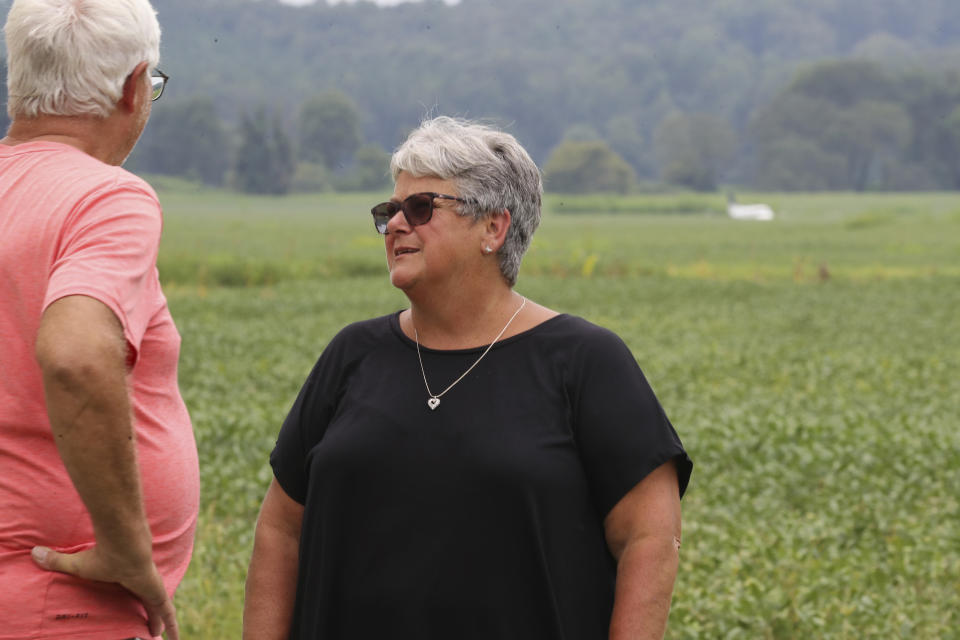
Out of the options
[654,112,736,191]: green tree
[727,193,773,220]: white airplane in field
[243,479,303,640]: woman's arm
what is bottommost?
[727,193,773,220]: white airplane in field

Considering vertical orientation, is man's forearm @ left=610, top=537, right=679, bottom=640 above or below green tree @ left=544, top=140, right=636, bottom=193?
above

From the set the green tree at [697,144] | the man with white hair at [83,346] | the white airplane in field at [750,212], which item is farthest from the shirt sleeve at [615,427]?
the green tree at [697,144]

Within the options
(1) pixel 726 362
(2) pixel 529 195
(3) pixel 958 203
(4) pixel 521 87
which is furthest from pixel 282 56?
(2) pixel 529 195

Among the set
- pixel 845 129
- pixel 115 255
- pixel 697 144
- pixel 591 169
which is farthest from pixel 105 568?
pixel 697 144

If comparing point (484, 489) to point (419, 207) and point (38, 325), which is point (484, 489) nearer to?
point (419, 207)

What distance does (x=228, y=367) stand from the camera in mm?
15852

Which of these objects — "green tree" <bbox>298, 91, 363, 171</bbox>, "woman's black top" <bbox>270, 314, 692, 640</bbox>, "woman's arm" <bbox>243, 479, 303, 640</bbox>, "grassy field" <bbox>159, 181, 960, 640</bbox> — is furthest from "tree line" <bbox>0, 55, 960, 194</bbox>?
"woman's black top" <bbox>270, 314, 692, 640</bbox>

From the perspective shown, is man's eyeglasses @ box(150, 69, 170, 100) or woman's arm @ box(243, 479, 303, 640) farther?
woman's arm @ box(243, 479, 303, 640)

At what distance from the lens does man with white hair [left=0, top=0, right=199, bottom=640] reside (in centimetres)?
206

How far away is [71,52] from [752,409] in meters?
11.1

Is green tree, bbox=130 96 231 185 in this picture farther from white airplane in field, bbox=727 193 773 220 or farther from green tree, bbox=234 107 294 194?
white airplane in field, bbox=727 193 773 220

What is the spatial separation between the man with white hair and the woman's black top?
0.33m

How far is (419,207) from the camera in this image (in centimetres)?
259

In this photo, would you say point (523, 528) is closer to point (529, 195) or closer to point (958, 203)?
point (529, 195)
